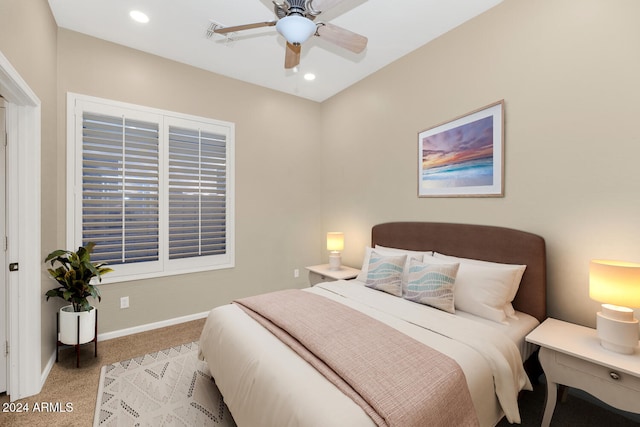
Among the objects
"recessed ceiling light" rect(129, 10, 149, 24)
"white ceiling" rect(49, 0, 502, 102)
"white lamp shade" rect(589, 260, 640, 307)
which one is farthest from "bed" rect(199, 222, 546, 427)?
"recessed ceiling light" rect(129, 10, 149, 24)

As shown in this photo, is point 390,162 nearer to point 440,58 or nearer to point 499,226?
point 440,58

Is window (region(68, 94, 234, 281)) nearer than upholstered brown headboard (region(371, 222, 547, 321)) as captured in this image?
No

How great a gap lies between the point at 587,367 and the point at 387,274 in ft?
4.61

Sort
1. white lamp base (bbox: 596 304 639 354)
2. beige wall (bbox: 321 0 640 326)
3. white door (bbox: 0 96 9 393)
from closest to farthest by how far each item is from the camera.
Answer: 1. white lamp base (bbox: 596 304 639 354)
2. beige wall (bbox: 321 0 640 326)
3. white door (bbox: 0 96 9 393)

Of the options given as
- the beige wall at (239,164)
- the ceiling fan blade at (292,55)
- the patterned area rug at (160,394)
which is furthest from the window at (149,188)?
the ceiling fan blade at (292,55)

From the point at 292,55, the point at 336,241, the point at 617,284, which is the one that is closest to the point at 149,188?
the point at 292,55

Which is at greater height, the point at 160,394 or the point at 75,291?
the point at 75,291

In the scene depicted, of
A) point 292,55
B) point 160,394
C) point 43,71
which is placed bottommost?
point 160,394

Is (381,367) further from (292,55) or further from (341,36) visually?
(292,55)

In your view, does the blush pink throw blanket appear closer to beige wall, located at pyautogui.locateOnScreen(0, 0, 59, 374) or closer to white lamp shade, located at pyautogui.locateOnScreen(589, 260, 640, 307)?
white lamp shade, located at pyautogui.locateOnScreen(589, 260, 640, 307)

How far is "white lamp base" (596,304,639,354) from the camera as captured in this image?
1.59m

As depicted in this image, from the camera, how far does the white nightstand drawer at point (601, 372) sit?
4.88 ft

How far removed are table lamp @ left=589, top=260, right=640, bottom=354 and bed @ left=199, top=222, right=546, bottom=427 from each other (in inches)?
17.8

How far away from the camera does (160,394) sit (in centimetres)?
219
